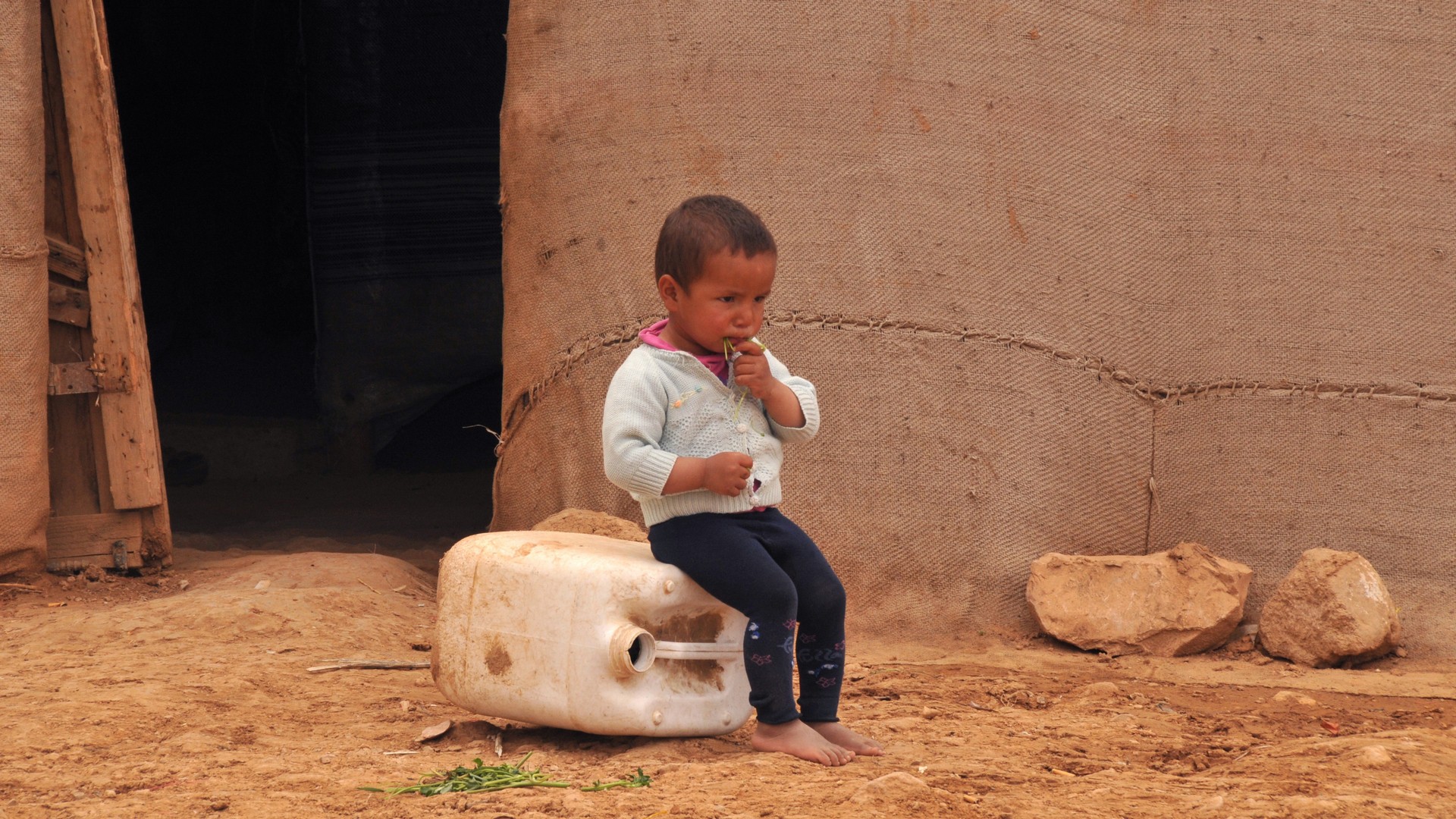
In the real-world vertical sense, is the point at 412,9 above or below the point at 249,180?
above

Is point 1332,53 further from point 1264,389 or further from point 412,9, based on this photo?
point 412,9

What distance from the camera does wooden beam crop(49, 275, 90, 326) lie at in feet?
13.4

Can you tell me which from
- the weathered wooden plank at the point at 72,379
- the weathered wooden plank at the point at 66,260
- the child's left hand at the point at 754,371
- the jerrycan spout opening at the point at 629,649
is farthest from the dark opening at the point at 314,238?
the child's left hand at the point at 754,371

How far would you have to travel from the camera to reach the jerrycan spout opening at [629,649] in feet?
7.97

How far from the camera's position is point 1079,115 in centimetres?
385

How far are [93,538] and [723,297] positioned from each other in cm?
279

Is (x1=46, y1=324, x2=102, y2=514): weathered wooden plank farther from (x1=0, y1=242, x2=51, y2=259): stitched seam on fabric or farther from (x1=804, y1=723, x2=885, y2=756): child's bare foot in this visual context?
(x1=804, y1=723, x2=885, y2=756): child's bare foot

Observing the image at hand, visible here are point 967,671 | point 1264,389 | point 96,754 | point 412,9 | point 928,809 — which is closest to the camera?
point 928,809

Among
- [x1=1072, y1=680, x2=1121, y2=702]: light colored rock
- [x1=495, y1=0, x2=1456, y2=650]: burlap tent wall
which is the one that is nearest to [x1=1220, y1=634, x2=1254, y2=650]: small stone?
[x1=495, y1=0, x2=1456, y2=650]: burlap tent wall

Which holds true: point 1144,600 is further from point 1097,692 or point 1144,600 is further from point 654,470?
point 654,470

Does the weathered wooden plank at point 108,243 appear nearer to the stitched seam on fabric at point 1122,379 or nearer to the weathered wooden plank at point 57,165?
the weathered wooden plank at point 57,165

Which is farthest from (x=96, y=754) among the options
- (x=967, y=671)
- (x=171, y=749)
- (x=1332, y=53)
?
(x=1332, y=53)

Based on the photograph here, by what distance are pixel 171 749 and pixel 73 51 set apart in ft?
8.42

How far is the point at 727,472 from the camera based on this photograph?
2.37m
